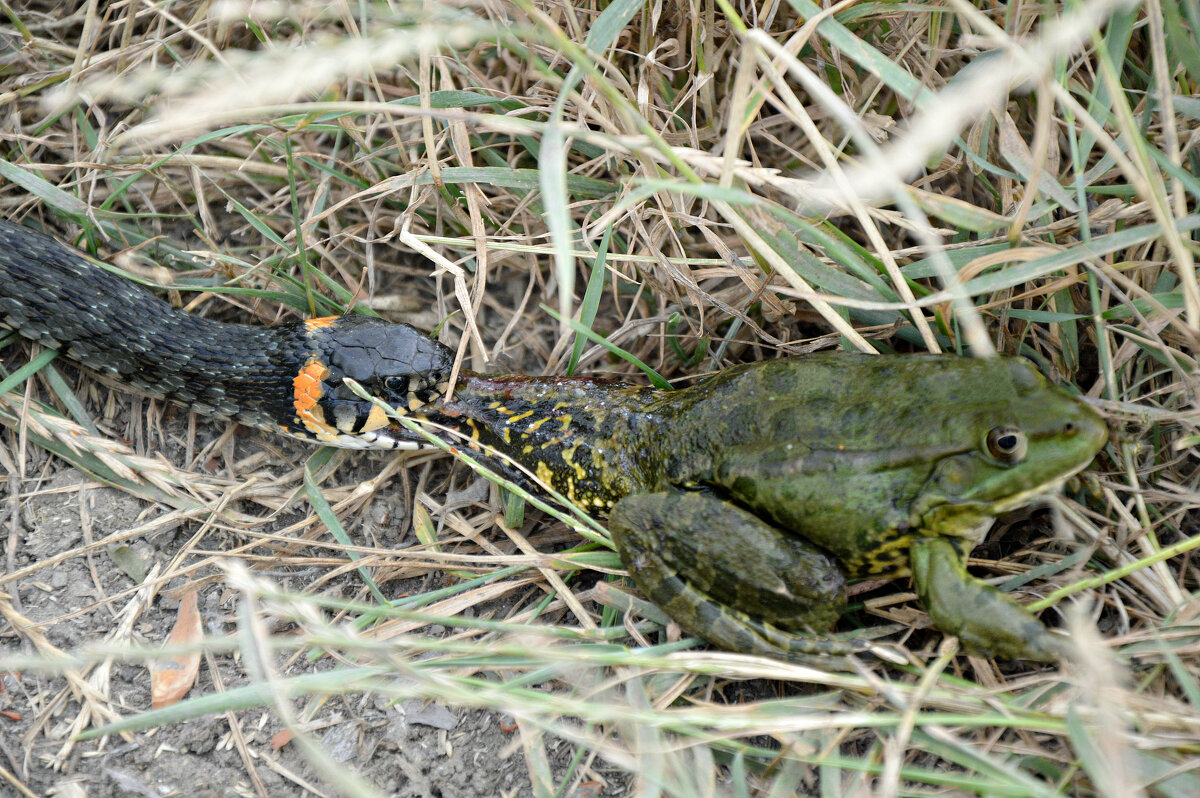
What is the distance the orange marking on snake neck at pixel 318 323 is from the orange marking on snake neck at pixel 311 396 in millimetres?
176

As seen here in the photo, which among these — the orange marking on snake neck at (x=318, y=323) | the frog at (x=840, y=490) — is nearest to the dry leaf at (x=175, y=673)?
the orange marking on snake neck at (x=318, y=323)

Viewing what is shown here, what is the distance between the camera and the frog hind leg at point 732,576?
2.63 metres

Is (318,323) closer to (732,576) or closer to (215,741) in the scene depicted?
(215,741)

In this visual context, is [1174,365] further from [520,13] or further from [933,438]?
[520,13]

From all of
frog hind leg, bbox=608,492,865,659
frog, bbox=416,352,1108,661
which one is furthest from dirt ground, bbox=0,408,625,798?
frog, bbox=416,352,1108,661

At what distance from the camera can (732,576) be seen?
2662mm

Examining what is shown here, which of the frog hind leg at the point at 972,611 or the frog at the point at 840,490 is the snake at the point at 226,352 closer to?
the frog at the point at 840,490

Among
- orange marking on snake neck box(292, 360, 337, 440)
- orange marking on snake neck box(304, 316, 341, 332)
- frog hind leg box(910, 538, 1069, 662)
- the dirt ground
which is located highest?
frog hind leg box(910, 538, 1069, 662)

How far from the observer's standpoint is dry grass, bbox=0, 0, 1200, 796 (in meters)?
2.18

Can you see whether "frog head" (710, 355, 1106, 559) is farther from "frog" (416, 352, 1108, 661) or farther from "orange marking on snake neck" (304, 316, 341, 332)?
"orange marking on snake neck" (304, 316, 341, 332)

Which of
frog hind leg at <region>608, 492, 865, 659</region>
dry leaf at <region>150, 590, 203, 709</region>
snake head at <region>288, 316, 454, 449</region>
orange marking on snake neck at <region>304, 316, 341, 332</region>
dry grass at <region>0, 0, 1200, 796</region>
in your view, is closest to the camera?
dry grass at <region>0, 0, 1200, 796</region>

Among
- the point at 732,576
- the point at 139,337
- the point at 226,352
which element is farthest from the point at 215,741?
the point at 732,576

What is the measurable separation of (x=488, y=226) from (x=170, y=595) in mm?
2046

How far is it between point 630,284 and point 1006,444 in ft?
5.91
